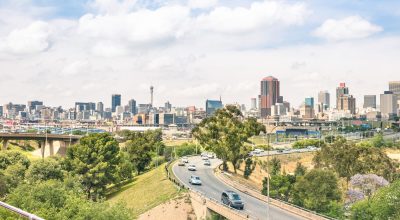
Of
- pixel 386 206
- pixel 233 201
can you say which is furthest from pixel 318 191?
pixel 386 206

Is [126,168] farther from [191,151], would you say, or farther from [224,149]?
[191,151]

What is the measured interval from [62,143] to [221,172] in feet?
332

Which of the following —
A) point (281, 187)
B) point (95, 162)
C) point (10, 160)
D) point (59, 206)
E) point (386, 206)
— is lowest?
point (281, 187)

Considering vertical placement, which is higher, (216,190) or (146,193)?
(216,190)

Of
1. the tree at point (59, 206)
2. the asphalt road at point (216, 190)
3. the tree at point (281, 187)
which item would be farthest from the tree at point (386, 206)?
the tree at point (59, 206)

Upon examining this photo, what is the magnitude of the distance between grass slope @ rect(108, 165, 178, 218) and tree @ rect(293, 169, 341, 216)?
16156 millimetres

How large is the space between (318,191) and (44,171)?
43238mm

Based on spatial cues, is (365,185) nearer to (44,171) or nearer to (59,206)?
(59,206)

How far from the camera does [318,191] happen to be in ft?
186

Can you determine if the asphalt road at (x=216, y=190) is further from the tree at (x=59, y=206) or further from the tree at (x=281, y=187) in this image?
Result: the tree at (x=59, y=206)

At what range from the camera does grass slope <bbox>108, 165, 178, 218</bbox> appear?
6221 cm

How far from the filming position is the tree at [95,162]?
76.3 meters

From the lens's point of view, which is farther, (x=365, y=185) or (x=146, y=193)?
(x=146, y=193)

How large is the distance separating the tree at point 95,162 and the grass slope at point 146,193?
3.23 metres
